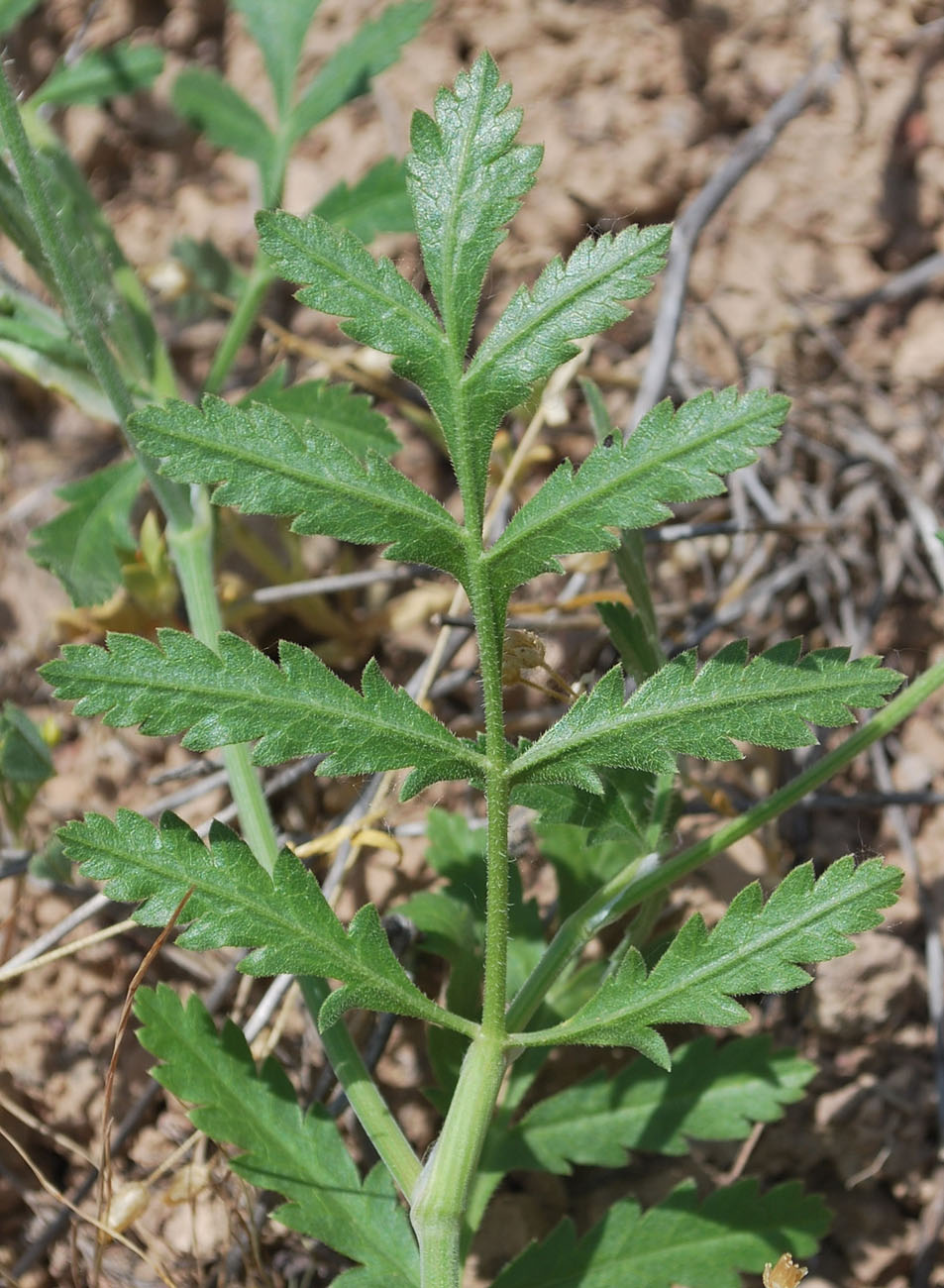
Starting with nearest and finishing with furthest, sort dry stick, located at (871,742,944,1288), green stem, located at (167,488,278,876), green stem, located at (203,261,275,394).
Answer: green stem, located at (167,488,278,876), dry stick, located at (871,742,944,1288), green stem, located at (203,261,275,394)

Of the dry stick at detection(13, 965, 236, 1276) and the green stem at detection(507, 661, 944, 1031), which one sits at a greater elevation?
the green stem at detection(507, 661, 944, 1031)

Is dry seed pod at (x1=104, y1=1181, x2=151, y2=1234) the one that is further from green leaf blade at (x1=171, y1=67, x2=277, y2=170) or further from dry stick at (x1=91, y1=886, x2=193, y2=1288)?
green leaf blade at (x1=171, y1=67, x2=277, y2=170)

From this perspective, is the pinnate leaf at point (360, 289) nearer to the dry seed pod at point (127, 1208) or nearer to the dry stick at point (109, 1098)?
the dry stick at point (109, 1098)

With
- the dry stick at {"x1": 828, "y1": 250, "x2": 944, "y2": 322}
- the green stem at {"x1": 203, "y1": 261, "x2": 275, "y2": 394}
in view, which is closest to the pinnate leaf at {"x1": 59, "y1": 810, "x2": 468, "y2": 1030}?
the green stem at {"x1": 203, "y1": 261, "x2": 275, "y2": 394}

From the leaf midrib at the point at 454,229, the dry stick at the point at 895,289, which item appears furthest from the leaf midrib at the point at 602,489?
the dry stick at the point at 895,289

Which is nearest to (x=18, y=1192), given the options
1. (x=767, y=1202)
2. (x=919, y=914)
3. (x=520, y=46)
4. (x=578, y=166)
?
(x=767, y=1202)

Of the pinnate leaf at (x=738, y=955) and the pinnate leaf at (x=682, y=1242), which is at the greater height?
the pinnate leaf at (x=738, y=955)

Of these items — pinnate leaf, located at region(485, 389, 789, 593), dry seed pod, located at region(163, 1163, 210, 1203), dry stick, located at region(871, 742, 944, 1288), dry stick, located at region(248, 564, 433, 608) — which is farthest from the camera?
dry stick, located at region(248, 564, 433, 608)

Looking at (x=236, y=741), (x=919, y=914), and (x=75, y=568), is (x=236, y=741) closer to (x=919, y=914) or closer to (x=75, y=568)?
(x=75, y=568)
